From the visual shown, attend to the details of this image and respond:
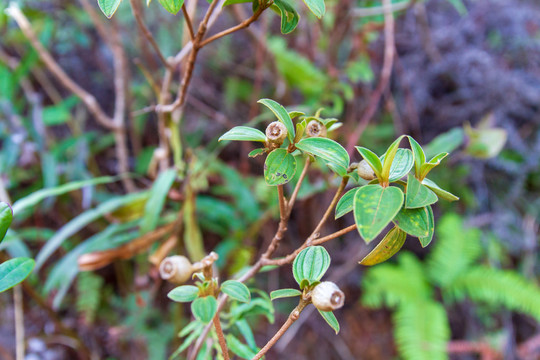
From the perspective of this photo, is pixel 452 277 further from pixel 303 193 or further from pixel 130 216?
pixel 130 216

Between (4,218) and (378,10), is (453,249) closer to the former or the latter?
(378,10)

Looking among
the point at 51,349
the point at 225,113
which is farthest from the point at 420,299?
the point at 51,349

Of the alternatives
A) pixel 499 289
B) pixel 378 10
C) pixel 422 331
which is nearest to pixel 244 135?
pixel 378 10

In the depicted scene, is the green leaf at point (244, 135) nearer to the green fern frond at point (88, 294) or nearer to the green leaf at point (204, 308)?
the green leaf at point (204, 308)

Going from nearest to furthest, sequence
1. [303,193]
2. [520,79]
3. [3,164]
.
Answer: [303,193]
[3,164]
[520,79]

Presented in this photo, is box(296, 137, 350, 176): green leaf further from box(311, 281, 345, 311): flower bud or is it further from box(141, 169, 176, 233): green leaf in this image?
box(141, 169, 176, 233): green leaf

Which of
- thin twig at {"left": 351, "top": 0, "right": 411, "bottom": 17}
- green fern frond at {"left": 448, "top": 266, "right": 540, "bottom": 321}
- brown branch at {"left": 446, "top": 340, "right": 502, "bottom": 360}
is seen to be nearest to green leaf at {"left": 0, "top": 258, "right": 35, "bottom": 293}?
thin twig at {"left": 351, "top": 0, "right": 411, "bottom": 17}
